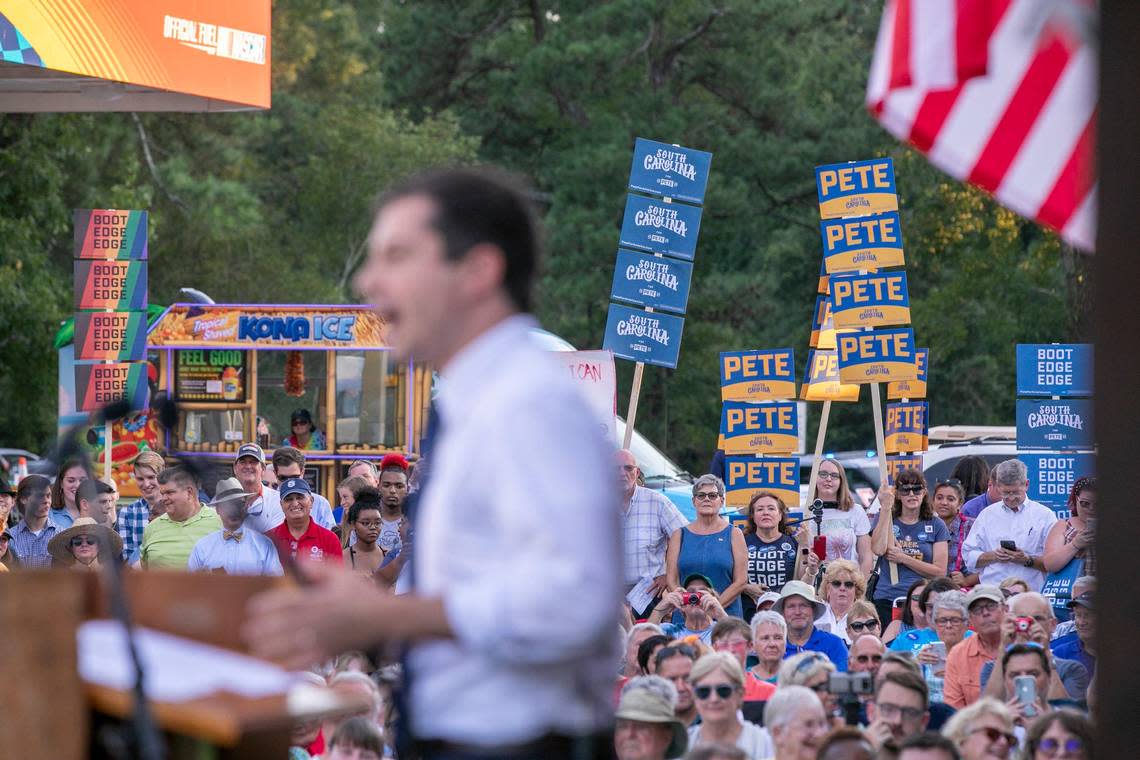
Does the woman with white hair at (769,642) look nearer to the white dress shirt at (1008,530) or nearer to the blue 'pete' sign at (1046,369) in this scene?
the white dress shirt at (1008,530)

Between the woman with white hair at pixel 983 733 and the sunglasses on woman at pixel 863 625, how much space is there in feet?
9.33

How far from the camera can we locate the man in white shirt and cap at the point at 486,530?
85.7 inches

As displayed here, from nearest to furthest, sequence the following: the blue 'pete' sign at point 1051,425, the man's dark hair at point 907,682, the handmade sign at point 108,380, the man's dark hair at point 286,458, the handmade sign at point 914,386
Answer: the man's dark hair at point 907,682 → the man's dark hair at point 286,458 → the blue 'pete' sign at point 1051,425 → the handmade sign at point 108,380 → the handmade sign at point 914,386

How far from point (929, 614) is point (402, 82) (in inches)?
1374

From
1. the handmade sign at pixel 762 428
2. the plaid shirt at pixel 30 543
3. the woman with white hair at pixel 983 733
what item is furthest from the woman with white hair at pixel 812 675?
the handmade sign at pixel 762 428

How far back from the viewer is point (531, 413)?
2.23m

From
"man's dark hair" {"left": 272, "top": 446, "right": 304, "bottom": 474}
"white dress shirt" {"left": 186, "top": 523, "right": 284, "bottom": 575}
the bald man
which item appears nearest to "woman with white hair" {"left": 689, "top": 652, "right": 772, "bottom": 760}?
"white dress shirt" {"left": 186, "top": 523, "right": 284, "bottom": 575}

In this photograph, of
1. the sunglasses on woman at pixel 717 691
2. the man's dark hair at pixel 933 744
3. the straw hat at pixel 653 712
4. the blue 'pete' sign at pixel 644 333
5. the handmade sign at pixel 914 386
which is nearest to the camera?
the man's dark hair at pixel 933 744

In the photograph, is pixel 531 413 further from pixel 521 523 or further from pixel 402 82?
pixel 402 82

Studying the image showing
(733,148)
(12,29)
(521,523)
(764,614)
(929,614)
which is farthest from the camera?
(733,148)

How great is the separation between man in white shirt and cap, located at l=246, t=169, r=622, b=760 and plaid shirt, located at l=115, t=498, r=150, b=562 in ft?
31.2

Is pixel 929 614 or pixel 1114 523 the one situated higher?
pixel 1114 523

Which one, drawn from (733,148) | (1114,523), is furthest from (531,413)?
(733,148)

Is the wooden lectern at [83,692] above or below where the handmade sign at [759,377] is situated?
below
